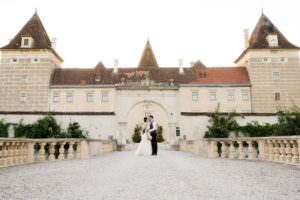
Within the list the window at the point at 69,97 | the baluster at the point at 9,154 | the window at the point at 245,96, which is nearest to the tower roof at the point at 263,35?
the window at the point at 245,96

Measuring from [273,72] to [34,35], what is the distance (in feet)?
110

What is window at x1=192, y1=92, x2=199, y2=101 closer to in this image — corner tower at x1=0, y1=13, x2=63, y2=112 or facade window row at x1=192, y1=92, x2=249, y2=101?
facade window row at x1=192, y1=92, x2=249, y2=101

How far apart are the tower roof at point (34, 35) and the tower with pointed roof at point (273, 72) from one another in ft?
91.8

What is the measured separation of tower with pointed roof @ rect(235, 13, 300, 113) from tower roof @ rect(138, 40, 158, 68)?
15710mm

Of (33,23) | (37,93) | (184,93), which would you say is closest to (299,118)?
(184,93)

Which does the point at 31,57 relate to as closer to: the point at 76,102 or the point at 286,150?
the point at 76,102

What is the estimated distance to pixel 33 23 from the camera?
37094 mm

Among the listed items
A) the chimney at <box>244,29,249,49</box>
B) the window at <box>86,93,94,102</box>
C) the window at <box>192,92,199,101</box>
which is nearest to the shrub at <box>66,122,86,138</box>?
the window at <box>86,93,94,102</box>

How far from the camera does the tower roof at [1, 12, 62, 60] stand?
115ft

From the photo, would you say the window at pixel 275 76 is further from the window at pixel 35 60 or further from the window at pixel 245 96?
the window at pixel 35 60

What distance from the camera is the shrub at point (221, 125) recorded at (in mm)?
26609

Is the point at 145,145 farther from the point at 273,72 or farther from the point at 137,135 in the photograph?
the point at 137,135

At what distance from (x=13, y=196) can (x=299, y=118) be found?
Result: 19935 millimetres

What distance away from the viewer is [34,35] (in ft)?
118
